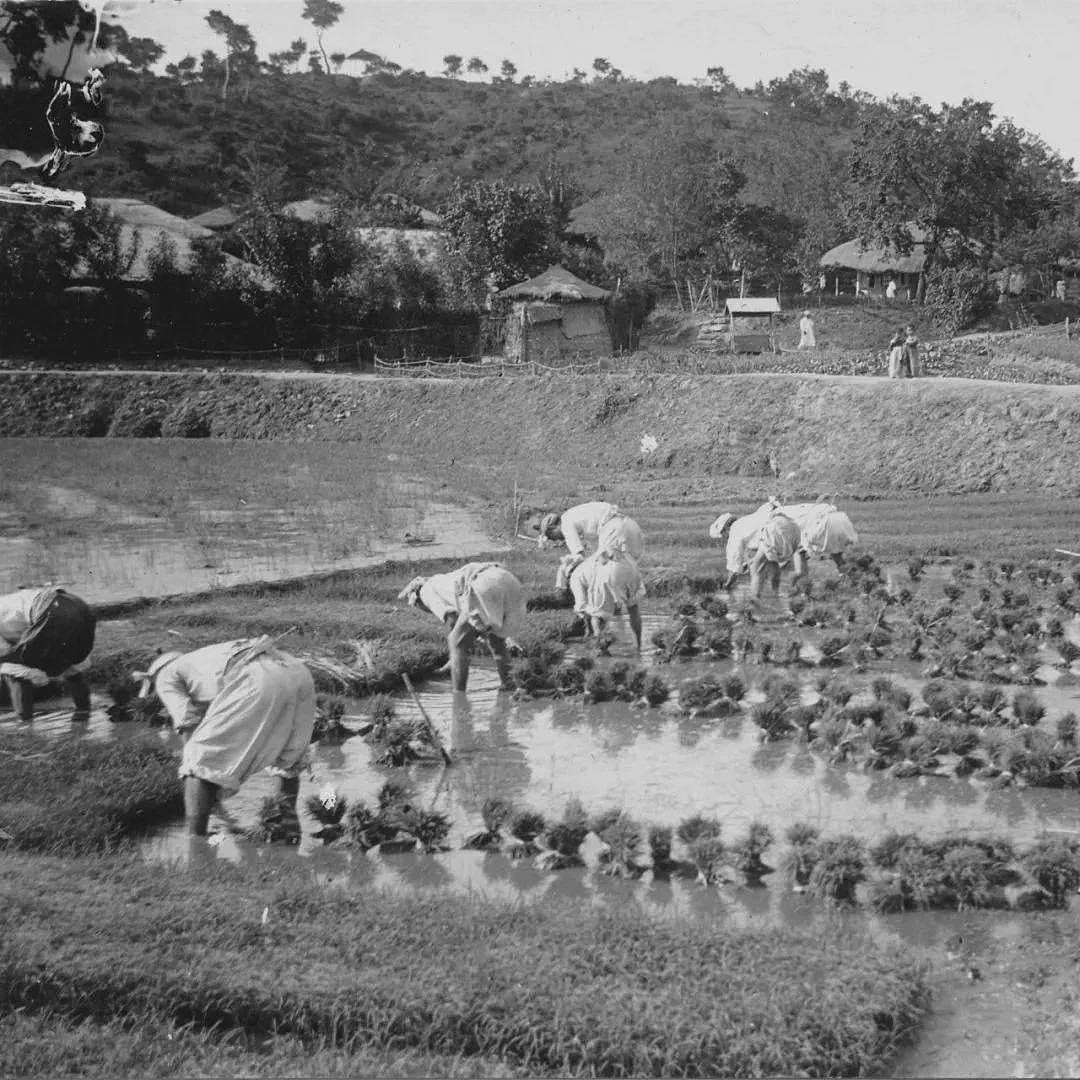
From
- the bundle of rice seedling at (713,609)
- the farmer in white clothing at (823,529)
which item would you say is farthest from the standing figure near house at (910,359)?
the bundle of rice seedling at (713,609)

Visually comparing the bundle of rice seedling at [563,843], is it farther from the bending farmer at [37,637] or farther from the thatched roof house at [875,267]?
the thatched roof house at [875,267]

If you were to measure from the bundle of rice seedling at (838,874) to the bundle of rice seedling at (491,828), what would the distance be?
Result: 196 centimetres

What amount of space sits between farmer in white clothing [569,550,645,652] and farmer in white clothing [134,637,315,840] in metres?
4.84

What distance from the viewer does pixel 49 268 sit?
40.2 metres

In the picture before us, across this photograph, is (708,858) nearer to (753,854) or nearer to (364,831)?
(753,854)

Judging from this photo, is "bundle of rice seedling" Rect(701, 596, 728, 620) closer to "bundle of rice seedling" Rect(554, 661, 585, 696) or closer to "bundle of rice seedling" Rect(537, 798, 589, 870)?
"bundle of rice seedling" Rect(554, 661, 585, 696)

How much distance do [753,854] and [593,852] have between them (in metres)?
1.13

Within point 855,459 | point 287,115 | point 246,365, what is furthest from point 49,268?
point 287,115

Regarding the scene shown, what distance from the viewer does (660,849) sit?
794cm

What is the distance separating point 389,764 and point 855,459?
18912mm

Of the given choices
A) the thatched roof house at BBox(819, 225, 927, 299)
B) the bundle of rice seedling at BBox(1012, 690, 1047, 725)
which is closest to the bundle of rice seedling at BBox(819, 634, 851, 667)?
the bundle of rice seedling at BBox(1012, 690, 1047, 725)

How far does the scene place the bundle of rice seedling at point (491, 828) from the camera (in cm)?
829

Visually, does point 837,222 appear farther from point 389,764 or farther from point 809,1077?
point 809,1077

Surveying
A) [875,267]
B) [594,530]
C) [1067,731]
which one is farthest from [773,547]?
[875,267]
